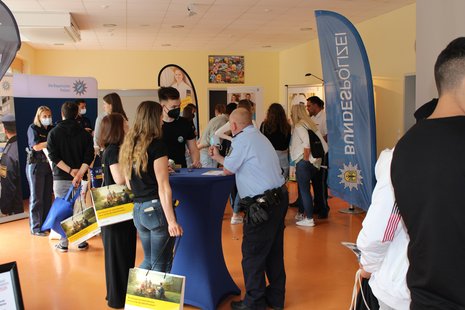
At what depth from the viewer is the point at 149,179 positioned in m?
3.02

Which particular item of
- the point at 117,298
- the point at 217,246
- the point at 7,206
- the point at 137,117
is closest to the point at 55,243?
the point at 7,206

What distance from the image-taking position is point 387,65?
305 inches

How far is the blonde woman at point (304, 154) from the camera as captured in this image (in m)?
5.79

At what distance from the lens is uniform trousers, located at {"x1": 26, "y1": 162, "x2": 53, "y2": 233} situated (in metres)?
5.77

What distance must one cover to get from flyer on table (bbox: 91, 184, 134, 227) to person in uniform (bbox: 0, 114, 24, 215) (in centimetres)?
363

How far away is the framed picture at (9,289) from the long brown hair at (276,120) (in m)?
3.75

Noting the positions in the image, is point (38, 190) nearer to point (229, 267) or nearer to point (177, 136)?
point (177, 136)

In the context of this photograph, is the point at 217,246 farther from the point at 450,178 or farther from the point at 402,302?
the point at 450,178

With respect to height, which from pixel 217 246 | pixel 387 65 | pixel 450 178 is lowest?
pixel 217 246

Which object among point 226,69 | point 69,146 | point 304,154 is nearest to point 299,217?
point 304,154

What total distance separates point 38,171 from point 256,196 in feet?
11.6

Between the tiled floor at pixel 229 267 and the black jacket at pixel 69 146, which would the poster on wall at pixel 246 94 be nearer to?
the tiled floor at pixel 229 267

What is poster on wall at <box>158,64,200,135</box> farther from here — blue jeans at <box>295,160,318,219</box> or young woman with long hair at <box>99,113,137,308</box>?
young woman with long hair at <box>99,113,137,308</box>

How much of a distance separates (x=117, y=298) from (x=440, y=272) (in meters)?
2.68
